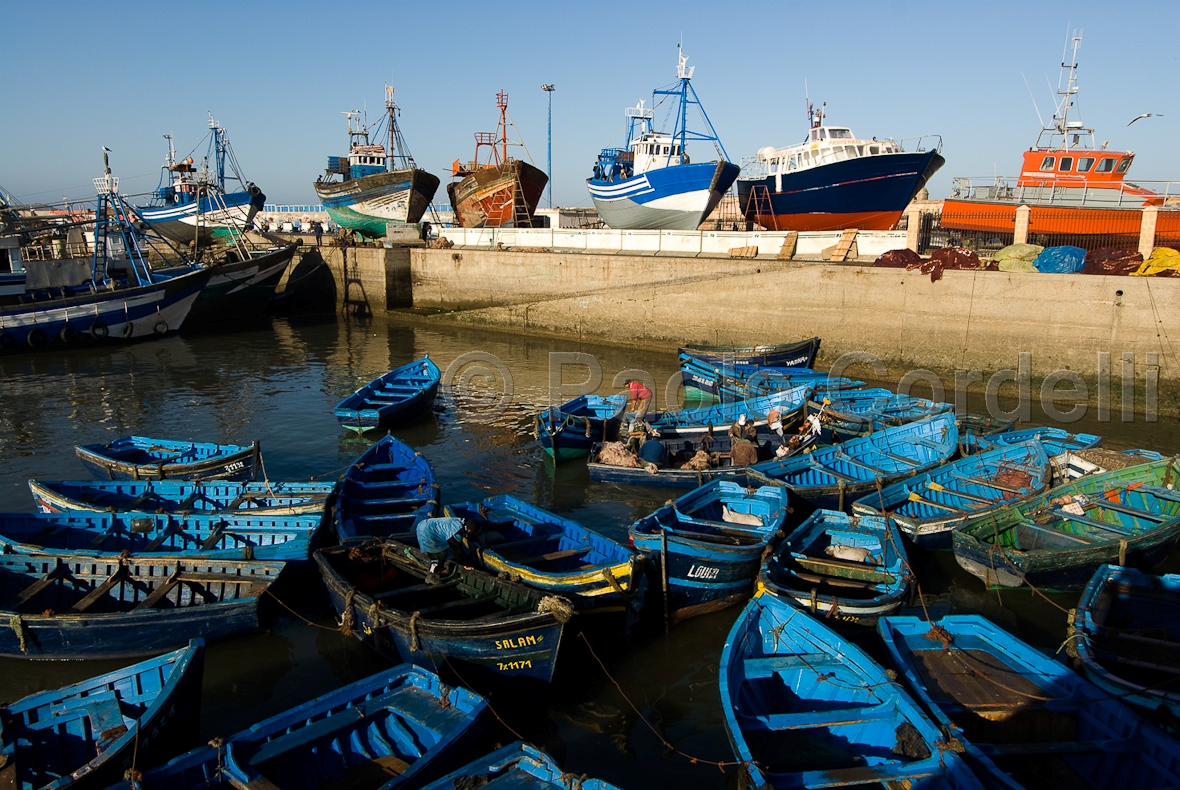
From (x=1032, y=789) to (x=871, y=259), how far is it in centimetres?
2342

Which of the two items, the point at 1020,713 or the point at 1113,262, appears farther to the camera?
the point at 1113,262

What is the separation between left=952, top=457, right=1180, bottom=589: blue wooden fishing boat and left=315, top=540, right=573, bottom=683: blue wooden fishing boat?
22.5 ft

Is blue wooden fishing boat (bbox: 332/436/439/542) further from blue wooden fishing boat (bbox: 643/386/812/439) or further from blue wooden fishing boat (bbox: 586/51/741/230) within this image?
blue wooden fishing boat (bbox: 586/51/741/230)

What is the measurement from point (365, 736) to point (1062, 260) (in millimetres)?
23849

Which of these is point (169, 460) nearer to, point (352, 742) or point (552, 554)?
point (552, 554)

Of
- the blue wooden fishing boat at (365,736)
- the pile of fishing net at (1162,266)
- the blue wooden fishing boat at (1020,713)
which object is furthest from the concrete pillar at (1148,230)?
the blue wooden fishing boat at (365,736)

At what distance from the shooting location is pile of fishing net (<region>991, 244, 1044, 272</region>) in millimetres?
22953

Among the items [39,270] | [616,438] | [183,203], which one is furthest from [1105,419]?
[183,203]

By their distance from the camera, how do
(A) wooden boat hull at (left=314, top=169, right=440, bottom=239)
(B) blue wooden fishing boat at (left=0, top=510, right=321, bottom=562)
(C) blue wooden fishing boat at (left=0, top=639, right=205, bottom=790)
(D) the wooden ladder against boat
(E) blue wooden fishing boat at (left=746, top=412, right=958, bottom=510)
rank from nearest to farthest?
1. (C) blue wooden fishing boat at (left=0, top=639, right=205, bottom=790)
2. (B) blue wooden fishing boat at (left=0, top=510, right=321, bottom=562)
3. (E) blue wooden fishing boat at (left=746, top=412, right=958, bottom=510)
4. (D) the wooden ladder against boat
5. (A) wooden boat hull at (left=314, top=169, right=440, bottom=239)

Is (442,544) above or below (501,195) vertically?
below

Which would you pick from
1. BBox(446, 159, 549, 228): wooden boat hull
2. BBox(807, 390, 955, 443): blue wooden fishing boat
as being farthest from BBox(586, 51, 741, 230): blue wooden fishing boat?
BBox(807, 390, 955, 443): blue wooden fishing boat

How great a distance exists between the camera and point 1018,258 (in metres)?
23.3

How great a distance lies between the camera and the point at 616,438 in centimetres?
1764

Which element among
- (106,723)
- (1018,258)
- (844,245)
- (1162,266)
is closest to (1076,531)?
(106,723)
